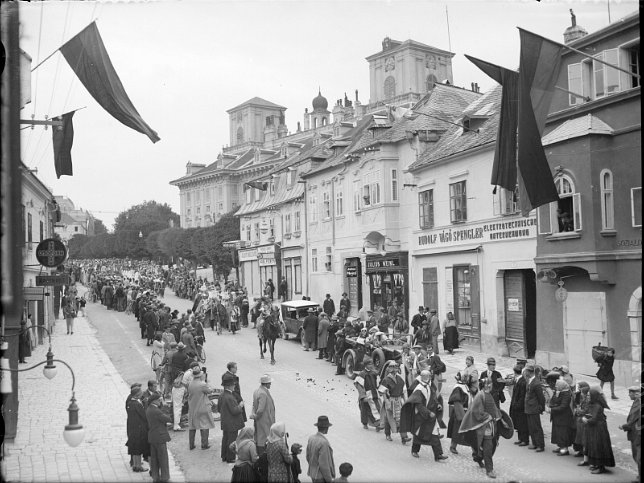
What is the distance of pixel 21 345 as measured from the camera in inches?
905

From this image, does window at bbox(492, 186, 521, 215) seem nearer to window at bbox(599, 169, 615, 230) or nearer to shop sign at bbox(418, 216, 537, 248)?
shop sign at bbox(418, 216, 537, 248)

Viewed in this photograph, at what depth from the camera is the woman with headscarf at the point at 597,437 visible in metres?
11.9

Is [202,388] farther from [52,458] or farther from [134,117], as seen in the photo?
[134,117]

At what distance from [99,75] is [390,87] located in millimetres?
80616

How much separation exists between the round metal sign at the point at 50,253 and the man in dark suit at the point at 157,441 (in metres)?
4.25

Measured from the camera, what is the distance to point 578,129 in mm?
19406

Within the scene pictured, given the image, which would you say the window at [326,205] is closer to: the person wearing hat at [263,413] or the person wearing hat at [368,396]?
the person wearing hat at [368,396]

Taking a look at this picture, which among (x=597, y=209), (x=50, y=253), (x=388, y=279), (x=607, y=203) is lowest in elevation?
(x=388, y=279)

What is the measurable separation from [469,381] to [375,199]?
20933mm

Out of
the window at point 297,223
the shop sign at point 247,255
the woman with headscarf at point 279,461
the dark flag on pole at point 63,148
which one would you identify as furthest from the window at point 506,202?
the shop sign at point 247,255

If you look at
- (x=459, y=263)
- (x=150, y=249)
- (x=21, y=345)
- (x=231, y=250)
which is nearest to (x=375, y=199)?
(x=459, y=263)

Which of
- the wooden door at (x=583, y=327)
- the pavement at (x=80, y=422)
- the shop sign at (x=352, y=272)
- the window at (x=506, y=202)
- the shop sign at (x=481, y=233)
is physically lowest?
the pavement at (x=80, y=422)

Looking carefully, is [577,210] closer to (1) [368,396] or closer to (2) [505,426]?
(2) [505,426]

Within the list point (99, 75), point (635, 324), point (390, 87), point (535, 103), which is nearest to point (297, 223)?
point (635, 324)
